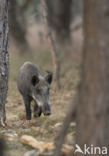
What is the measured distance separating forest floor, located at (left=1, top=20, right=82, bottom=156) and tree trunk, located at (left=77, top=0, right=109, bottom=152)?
4.24 ft

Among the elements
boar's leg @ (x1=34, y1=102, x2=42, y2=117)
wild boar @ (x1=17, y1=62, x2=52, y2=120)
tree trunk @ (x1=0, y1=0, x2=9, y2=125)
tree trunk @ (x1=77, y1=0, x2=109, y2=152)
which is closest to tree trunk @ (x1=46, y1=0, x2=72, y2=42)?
wild boar @ (x1=17, y1=62, x2=52, y2=120)

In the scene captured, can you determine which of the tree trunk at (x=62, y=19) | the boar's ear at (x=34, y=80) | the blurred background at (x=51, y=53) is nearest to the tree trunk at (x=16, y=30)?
the blurred background at (x=51, y=53)

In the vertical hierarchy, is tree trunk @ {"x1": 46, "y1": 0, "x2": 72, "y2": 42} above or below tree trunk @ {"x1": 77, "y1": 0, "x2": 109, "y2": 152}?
above

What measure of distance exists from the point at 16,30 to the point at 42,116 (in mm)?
13488

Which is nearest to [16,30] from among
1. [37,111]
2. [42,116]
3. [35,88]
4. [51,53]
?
[51,53]

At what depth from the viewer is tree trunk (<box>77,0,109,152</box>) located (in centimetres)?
438

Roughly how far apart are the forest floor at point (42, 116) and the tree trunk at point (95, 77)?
4.24 ft

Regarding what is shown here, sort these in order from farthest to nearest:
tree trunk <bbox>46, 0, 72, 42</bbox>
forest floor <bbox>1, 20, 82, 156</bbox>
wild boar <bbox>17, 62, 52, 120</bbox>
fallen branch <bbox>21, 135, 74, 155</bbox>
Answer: tree trunk <bbox>46, 0, 72, 42</bbox>, wild boar <bbox>17, 62, 52, 120</bbox>, forest floor <bbox>1, 20, 82, 156</bbox>, fallen branch <bbox>21, 135, 74, 155</bbox>

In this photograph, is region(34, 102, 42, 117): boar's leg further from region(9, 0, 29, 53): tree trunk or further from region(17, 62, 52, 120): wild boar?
region(9, 0, 29, 53): tree trunk

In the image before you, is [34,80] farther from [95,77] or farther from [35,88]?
[95,77]

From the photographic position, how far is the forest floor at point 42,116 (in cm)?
652

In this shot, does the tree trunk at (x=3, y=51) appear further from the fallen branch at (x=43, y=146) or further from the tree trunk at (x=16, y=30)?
the tree trunk at (x=16, y=30)

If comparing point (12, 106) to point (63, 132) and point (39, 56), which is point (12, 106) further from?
point (39, 56)

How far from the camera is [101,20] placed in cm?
439
